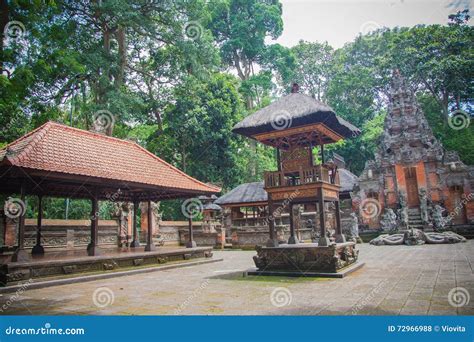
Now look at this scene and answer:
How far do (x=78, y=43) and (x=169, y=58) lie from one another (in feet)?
23.0

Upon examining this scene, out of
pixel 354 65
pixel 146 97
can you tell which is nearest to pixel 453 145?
pixel 354 65

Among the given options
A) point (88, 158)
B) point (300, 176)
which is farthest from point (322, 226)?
point (88, 158)

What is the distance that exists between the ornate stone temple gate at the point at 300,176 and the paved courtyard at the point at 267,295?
0.79 m

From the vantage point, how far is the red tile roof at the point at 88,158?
8862 mm

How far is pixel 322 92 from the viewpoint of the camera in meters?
45.0

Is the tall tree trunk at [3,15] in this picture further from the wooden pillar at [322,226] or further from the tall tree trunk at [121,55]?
the tall tree trunk at [121,55]

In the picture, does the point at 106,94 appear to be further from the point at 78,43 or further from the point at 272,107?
the point at 272,107

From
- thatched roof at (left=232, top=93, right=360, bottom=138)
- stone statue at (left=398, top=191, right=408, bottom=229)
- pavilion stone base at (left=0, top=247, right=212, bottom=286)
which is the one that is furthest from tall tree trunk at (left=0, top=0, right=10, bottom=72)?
stone statue at (left=398, top=191, right=408, bottom=229)

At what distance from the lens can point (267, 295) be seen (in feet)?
20.8

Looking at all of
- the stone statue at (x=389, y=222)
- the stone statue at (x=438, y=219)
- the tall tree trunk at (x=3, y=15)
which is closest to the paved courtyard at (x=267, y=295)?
the tall tree trunk at (x=3, y=15)

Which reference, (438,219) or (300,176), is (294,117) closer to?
(300,176)

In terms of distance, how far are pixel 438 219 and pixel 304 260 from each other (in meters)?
16.1

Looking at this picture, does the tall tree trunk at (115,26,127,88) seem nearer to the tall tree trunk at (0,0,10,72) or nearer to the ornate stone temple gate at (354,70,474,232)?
the tall tree trunk at (0,0,10,72)

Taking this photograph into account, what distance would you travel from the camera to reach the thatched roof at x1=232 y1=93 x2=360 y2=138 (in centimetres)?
962
